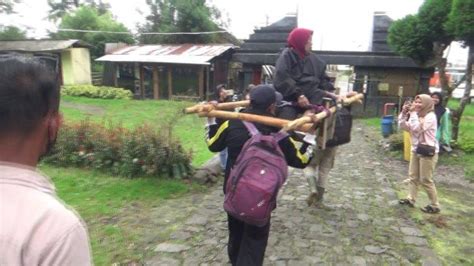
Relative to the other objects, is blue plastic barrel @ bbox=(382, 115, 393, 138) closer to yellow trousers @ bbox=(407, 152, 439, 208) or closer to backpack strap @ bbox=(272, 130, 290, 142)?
yellow trousers @ bbox=(407, 152, 439, 208)

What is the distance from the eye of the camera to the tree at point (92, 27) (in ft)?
104

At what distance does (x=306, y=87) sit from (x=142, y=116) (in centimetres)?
1269

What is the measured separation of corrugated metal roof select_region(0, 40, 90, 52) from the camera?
24.8 metres

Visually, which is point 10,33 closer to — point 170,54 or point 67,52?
point 67,52

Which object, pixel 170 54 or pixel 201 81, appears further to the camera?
pixel 170 54

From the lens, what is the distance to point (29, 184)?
116 cm

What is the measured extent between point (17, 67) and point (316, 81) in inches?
158

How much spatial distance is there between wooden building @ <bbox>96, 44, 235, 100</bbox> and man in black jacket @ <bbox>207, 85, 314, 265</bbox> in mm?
18136

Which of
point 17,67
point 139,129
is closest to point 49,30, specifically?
point 139,129

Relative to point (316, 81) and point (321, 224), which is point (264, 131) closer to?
point (316, 81)

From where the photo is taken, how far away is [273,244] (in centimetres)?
456

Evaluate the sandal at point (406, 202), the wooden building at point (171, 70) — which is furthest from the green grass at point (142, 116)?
the sandal at point (406, 202)

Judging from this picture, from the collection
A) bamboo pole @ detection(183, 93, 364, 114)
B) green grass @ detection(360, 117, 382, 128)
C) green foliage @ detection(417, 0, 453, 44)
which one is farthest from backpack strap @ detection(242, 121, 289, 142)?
green grass @ detection(360, 117, 382, 128)

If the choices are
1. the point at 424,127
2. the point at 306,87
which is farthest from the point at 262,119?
the point at 424,127
